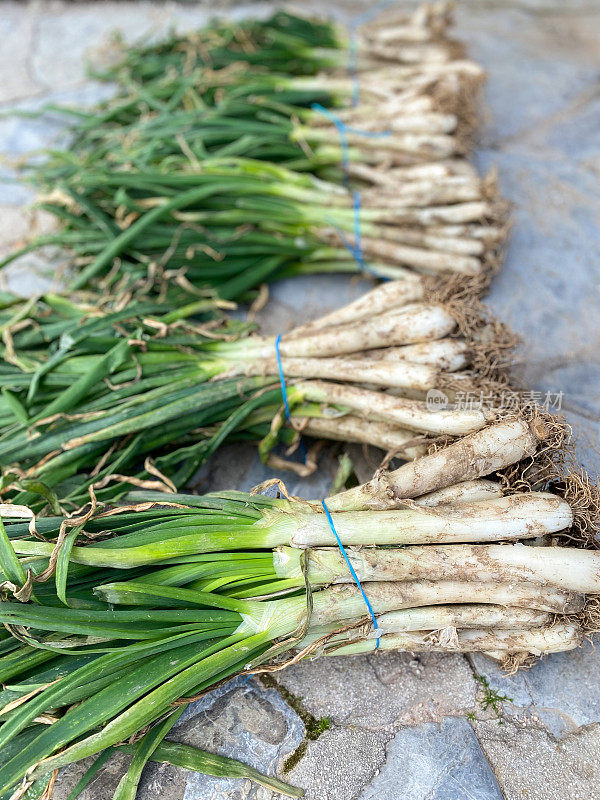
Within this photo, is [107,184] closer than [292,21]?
Yes

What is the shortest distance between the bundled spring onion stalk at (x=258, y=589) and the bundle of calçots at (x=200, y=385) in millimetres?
259

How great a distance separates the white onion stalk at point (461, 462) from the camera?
1.58 metres

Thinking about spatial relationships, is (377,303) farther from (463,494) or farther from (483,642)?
(483,642)

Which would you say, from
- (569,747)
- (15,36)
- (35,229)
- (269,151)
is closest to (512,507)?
(569,747)

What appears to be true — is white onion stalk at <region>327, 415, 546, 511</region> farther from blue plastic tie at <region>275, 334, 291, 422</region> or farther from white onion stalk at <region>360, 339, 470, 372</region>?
blue plastic tie at <region>275, 334, 291, 422</region>

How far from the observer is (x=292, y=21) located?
3182 millimetres

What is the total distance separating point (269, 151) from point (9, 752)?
2.22m

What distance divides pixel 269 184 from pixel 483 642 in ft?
5.92

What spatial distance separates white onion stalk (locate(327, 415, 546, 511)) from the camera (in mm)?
1578

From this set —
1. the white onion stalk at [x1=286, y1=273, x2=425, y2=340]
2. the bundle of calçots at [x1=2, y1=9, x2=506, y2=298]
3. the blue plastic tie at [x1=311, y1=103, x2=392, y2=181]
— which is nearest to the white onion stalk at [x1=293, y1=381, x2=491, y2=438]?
the white onion stalk at [x1=286, y1=273, x2=425, y2=340]

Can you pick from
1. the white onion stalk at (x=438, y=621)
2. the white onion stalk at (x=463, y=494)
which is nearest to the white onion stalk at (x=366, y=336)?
the white onion stalk at (x=463, y=494)

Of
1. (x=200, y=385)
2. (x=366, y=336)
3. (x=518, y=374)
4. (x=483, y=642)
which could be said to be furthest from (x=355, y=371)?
(x=483, y=642)

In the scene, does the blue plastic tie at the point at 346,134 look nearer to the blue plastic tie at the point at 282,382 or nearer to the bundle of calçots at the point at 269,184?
the bundle of calçots at the point at 269,184

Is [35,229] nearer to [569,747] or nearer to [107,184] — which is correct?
[107,184]
